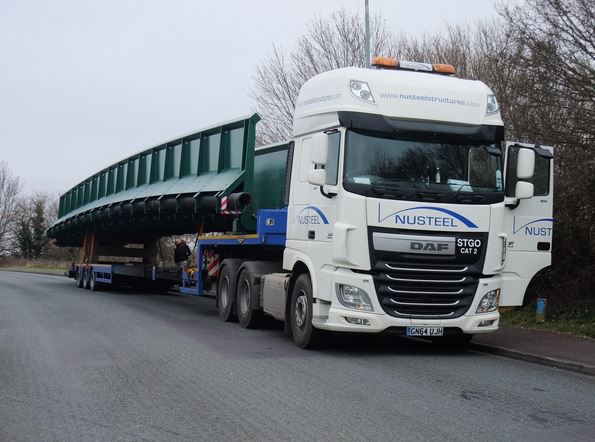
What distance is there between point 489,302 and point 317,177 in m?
2.83

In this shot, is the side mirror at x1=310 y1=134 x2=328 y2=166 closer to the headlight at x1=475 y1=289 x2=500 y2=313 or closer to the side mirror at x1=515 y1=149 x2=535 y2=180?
the side mirror at x1=515 y1=149 x2=535 y2=180

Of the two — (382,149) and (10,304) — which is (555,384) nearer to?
(382,149)

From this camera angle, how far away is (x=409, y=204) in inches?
363

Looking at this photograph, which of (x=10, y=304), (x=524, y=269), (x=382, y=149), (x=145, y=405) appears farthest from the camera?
(x=10, y=304)

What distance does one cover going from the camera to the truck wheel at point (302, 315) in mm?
9922

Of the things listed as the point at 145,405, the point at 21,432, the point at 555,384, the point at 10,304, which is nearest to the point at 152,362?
the point at 145,405

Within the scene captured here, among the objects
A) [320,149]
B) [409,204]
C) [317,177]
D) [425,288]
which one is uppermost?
[320,149]

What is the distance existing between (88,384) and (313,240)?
3.65 meters

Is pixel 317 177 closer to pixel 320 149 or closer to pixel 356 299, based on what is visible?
pixel 320 149

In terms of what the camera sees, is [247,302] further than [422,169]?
Yes

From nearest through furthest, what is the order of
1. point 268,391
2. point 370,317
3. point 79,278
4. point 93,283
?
point 268,391 < point 370,317 < point 93,283 < point 79,278

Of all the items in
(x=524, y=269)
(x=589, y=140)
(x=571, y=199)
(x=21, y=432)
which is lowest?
(x=21, y=432)

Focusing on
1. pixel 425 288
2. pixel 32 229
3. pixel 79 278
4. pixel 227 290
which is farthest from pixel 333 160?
pixel 32 229

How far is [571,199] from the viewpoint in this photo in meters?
12.4
